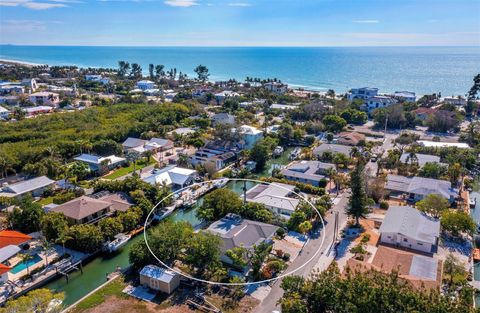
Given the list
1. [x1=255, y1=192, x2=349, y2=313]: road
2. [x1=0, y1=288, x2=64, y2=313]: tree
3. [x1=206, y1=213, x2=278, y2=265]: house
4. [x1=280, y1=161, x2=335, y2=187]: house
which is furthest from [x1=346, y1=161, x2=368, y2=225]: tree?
[x1=0, y1=288, x2=64, y2=313]: tree

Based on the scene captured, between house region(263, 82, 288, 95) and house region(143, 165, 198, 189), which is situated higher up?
house region(263, 82, 288, 95)

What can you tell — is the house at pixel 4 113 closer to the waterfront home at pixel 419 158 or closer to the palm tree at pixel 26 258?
the palm tree at pixel 26 258

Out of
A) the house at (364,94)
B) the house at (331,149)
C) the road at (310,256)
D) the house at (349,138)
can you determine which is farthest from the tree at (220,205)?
the house at (364,94)

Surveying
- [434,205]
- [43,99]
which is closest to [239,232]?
[434,205]

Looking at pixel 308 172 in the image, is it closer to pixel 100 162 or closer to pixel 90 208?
pixel 90 208

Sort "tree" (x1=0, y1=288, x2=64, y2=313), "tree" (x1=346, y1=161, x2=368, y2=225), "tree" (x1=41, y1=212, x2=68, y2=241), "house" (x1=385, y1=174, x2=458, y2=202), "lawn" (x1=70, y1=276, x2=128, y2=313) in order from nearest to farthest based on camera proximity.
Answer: "tree" (x1=0, y1=288, x2=64, y2=313) → "lawn" (x1=70, y1=276, x2=128, y2=313) → "tree" (x1=41, y1=212, x2=68, y2=241) → "tree" (x1=346, y1=161, x2=368, y2=225) → "house" (x1=385, y1=174, x2=458, y2=202)

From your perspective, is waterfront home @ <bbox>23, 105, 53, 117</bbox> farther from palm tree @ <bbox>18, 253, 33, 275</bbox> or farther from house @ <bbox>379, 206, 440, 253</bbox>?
house @ <bbox>379, 206, 440, 253</bbox>
